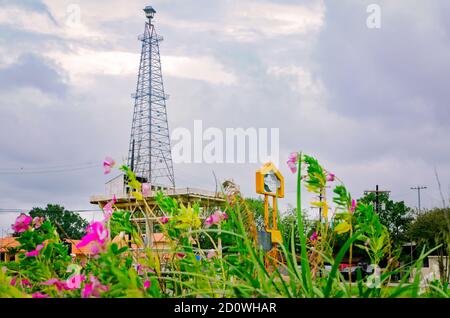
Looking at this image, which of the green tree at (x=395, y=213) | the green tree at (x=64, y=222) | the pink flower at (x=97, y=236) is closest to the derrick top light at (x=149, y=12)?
the green tree at (x=64, y=222)

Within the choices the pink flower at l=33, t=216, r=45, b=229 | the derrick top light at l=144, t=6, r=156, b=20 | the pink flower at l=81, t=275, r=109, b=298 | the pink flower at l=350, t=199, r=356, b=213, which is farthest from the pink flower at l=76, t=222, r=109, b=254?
the derrick top light at l=144, t=6, r=156, b=20

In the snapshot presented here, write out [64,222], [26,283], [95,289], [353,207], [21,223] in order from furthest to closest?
[64,222]
[26,283]
[353,207]
[21,223]
[95,289]

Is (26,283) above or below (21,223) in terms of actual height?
below

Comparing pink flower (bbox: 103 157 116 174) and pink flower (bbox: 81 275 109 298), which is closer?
pink flower (bbox: 81 275 109 298)

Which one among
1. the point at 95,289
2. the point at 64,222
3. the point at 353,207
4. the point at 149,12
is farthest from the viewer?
the point at 149,12

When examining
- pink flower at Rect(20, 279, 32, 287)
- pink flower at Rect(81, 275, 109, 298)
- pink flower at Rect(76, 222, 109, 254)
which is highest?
pink flower at Rect(76, 222, 109, 254)

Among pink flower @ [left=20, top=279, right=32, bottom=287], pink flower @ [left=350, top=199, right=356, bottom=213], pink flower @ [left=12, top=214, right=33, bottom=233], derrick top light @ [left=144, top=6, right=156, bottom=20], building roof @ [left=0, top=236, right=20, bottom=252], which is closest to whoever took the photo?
pink flower @ [left=12, top=214, right=33, bottom=233]

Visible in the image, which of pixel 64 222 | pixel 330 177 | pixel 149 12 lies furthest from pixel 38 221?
pixel 149 12

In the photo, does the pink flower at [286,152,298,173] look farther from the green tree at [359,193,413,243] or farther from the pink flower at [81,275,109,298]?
the green tree at [359,193,413,243]

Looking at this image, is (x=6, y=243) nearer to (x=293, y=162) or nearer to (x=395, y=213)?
(x=293, y=162)

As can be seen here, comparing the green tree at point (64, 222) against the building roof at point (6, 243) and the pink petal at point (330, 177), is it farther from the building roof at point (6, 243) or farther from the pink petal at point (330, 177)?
the pink petal at point (330, 177)

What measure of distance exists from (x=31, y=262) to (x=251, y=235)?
3.39 feet

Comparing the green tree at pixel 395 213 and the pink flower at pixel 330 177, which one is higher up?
the green tree at pixel 395 213
